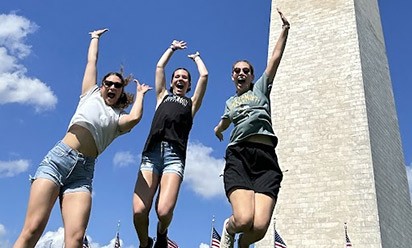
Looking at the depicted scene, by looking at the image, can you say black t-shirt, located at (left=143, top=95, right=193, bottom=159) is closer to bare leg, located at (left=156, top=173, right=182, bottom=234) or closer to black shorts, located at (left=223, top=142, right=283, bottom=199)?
bare leg, located at (left=156, top=173, right=182, bottom=234)

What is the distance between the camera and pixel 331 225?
607 inches

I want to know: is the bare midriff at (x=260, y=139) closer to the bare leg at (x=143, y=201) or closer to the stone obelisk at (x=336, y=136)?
the bare leg at (x=143, y=201)

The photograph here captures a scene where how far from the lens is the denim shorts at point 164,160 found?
4.61m

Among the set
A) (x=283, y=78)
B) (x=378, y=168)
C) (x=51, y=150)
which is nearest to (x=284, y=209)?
(x=378, y=168)

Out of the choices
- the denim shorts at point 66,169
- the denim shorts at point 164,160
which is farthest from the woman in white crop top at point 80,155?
the denim shorts at point 164,160

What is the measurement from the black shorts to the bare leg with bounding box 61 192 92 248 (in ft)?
4.36

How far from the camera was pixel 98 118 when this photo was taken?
4301mm

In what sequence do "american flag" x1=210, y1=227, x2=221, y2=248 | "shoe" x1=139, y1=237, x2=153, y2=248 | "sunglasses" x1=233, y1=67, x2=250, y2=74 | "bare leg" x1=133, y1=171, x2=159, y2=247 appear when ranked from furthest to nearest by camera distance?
"american flag" x1=210, y1=227, x2=221, y2=248
"sunglasses" x1=233, y1=67, x2=250, y2=74
"shoe" x1=139, y1=237, x2=153, y2=248
"bare leg" x1=133, y1=171, x2=159, y2=247

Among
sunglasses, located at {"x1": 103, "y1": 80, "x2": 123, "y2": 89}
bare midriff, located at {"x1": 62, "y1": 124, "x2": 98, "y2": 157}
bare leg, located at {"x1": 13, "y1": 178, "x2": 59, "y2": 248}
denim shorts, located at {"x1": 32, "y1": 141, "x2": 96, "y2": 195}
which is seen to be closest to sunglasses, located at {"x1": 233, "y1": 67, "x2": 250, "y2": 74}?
sunglasses, located at {"x1": 103, "y1": 80, "x2": 123, "y2": 89}

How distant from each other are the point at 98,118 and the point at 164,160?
75cm

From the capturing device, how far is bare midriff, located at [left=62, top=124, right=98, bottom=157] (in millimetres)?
4145

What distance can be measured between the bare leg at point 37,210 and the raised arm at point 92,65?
1088mm

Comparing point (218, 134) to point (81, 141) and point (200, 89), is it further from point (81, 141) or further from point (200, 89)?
point (81, 141)

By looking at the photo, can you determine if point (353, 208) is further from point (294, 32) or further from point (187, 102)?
point (187, 102)
